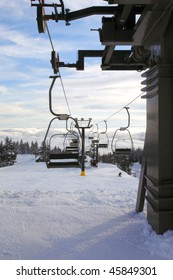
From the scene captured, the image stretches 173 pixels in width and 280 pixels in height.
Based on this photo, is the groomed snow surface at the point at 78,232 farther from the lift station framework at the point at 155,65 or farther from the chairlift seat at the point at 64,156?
the chairlift seat at the point at 64,156

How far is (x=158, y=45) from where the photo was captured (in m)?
4.57

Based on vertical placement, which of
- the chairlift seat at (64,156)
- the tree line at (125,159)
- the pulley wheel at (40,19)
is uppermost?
the pulley wheel at (40,19)

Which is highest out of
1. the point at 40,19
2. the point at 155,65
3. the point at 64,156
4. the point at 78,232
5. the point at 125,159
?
the point at 40,19

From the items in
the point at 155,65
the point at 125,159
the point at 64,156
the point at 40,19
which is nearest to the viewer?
the point at 40,19

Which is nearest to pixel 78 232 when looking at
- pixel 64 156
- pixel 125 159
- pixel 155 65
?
pixel 155 65

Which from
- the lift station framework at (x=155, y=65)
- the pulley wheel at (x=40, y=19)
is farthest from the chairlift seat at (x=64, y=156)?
the pulley wheel at (x=40, y=19)

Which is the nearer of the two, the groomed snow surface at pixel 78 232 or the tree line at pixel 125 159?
the groomed snow surface at pixel 78 232

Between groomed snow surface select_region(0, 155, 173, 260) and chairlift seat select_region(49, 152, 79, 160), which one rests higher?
chairlift seat select_region(49, 152, 79, 160)

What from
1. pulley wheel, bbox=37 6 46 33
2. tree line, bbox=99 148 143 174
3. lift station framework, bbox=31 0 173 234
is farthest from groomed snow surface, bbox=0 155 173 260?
pulley wheel, bbox=37 6 46 33

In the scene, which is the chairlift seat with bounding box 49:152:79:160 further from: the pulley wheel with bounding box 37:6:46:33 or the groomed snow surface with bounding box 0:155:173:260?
the pulley wheel with bounding box 37:6:46:33

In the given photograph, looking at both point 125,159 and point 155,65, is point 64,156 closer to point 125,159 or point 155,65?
point 155,65
